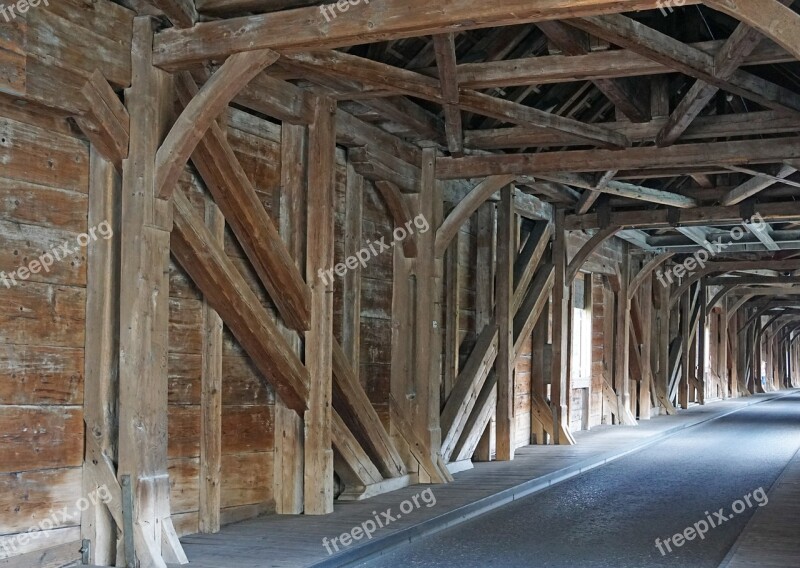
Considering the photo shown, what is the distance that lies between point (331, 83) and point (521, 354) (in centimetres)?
687

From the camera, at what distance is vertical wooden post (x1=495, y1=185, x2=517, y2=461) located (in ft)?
37.7

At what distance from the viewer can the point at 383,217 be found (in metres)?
9.45

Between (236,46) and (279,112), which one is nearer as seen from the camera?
(236,46)

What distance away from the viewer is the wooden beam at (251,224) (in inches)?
254

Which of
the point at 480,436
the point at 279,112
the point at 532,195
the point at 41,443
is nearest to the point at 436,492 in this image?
the point at 480,436

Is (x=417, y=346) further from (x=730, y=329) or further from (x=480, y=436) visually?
(x=730, y=329)

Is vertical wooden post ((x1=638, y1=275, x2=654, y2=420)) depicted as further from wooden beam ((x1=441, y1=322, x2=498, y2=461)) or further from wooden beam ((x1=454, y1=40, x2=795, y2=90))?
wooden beam ((x1=454, y1=40, x2=795, y2=90))

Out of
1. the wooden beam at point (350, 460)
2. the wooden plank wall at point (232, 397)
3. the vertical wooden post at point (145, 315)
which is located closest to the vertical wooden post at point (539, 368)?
the wooden beam at point (350, 460)

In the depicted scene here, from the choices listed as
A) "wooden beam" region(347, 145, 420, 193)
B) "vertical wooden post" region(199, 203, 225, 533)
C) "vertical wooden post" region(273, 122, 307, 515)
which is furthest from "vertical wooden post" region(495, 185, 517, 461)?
"vertical wooden post" region(199, 203, 225, 533)

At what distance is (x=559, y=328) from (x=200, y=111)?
335 inches

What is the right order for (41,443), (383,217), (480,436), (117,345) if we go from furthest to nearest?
(480,436)
(383,217)
(117,345)
(41,443)

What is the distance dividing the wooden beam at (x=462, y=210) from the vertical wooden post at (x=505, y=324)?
148 centimetres

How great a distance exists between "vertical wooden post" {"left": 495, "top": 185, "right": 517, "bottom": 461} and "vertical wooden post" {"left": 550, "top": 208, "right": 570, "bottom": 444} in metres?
1.87

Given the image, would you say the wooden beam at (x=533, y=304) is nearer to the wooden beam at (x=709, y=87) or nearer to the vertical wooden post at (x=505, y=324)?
the vertical wooden post at (x=505, y=324)
